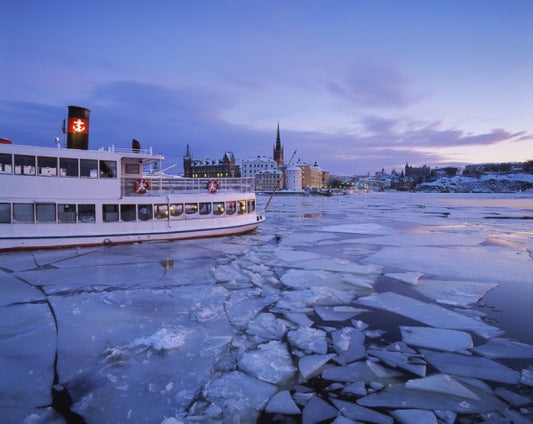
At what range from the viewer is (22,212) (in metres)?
18.2

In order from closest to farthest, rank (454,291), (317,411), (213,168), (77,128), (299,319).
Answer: (317,411) < (299,319) < (454,291) < (77,128) < (213,168)

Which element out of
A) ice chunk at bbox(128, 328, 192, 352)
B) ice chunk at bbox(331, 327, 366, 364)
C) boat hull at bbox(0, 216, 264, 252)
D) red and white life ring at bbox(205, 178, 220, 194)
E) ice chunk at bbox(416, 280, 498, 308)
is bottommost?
ice chunk at bbox(331, 327, 366, 364)

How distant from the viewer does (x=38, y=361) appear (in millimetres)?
6645

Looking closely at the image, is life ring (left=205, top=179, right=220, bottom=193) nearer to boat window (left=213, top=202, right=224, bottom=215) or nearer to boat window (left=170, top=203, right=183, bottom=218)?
boat window (left=213, top=202, right=224, bottom=215)

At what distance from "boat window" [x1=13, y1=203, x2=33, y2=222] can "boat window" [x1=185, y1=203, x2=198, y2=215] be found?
881cm

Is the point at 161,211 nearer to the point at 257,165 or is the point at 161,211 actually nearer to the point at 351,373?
the point at 351,373

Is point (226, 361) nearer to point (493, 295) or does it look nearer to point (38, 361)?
point (38, 361)

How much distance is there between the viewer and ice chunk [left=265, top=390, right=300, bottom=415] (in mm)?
5383

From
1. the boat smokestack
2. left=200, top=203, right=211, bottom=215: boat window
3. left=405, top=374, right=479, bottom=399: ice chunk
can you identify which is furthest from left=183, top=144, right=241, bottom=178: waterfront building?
left=405, top=374, right=479, bottom=399: ice chunk

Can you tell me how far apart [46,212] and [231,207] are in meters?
11.9

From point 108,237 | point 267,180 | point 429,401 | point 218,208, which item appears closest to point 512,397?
point 429,401

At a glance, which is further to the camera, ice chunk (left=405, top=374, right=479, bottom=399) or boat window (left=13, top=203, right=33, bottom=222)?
boat window (left=13, top=203, right=33, bottom=222)

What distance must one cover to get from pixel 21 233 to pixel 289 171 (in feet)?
540

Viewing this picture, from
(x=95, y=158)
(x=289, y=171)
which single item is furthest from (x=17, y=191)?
(x=289, y=171)
